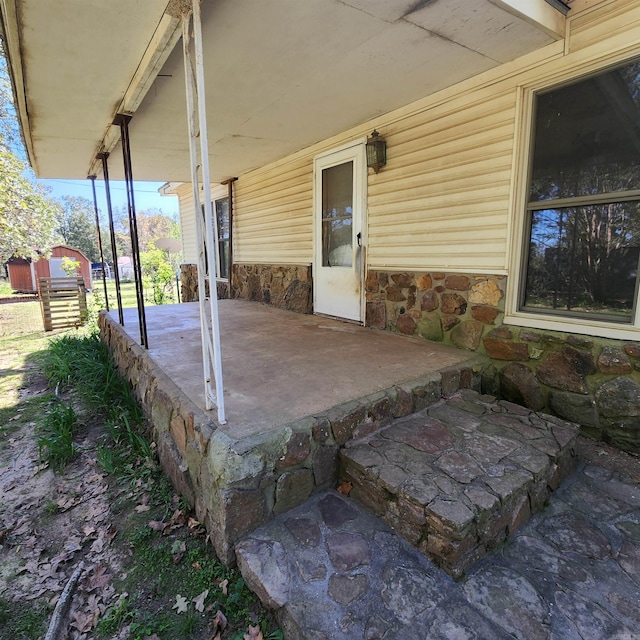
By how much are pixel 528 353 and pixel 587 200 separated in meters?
1.05

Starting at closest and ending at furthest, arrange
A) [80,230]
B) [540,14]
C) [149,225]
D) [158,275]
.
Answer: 1. [540,14]
2. [158,275]
3. [80,230]
4. [149,225]

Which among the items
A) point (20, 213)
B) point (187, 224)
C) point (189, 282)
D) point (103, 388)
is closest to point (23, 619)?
point (103, 388)

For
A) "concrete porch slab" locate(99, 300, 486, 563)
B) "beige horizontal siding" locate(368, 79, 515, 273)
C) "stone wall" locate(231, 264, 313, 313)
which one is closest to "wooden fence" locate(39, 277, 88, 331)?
"stone wall" locate(231, 264, 313, 313)

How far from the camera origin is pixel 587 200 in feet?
7.72

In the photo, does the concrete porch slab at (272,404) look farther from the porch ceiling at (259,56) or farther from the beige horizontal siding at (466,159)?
the porch ceiling at (259,56)

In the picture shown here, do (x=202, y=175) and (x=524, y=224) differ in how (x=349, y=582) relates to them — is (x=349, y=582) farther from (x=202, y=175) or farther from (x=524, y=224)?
(x=524, y=224)

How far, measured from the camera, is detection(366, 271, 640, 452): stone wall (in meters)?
2.28

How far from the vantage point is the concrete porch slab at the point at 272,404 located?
5.65 ft

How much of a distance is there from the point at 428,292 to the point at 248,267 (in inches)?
153

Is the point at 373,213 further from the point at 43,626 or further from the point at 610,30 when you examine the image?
the point at 43,626

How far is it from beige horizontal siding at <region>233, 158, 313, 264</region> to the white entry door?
12.0 inches

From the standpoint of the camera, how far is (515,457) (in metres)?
1.88

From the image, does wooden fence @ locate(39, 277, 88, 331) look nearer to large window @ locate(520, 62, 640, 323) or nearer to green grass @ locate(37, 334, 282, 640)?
green grass @ locate(37, 334, 282, 640)

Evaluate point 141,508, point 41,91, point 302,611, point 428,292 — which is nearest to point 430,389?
point 428,292
